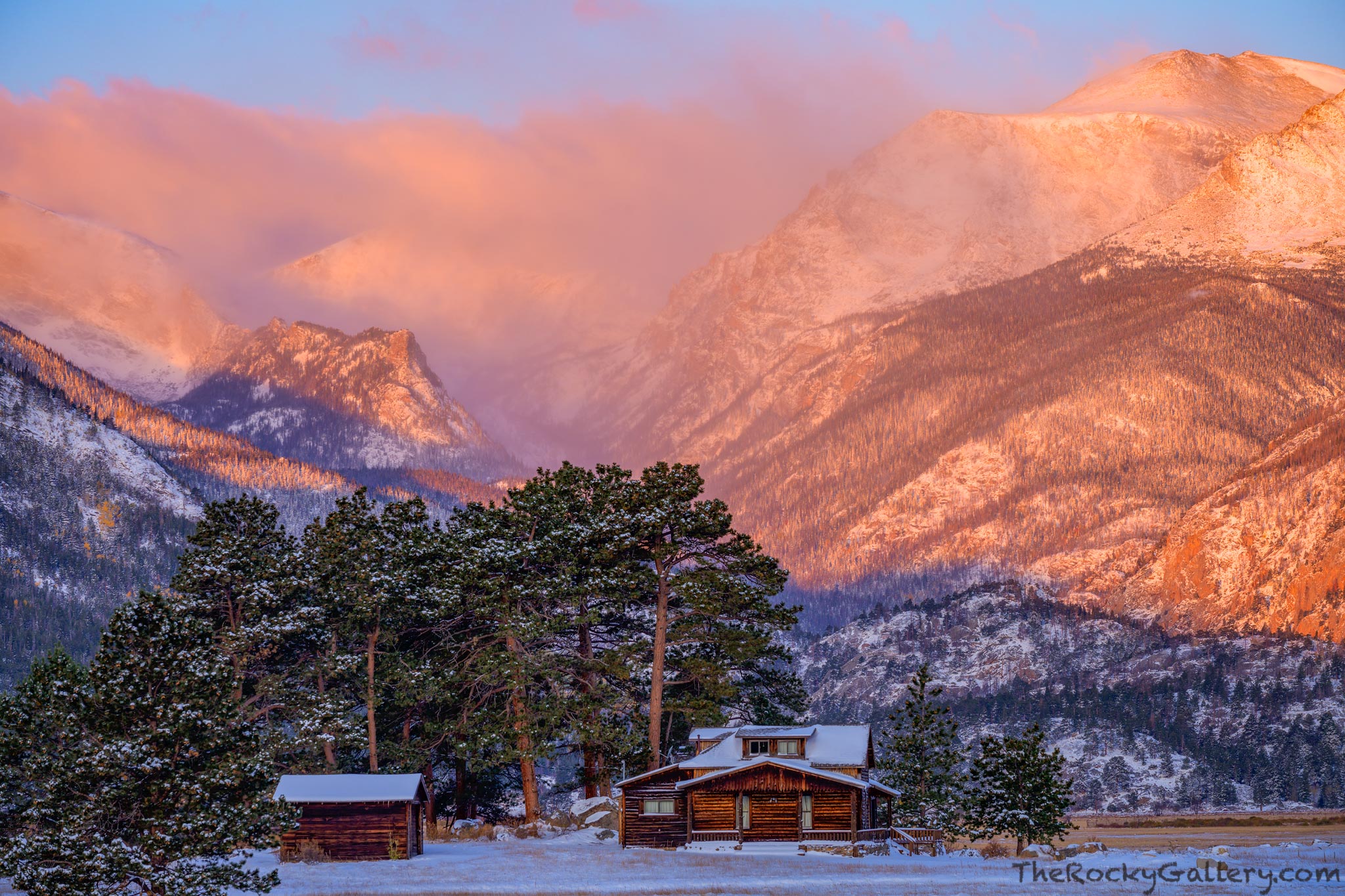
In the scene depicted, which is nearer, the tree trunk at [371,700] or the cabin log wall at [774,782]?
the cabin log wall at [774,782]

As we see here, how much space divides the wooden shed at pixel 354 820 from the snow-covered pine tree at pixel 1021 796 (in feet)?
98.7

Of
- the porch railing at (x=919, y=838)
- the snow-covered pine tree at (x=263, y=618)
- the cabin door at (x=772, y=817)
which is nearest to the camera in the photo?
the cabin door at (x=772, y=817)

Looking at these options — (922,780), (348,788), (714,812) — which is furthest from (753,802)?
(348,788)

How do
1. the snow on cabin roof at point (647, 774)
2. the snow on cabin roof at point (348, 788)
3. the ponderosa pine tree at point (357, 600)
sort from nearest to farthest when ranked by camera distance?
the snow on cabin roof at point (348, 788) < the snow on cabin roof at point (647, 774) < the ponderosa pine tree at point (357, 600)

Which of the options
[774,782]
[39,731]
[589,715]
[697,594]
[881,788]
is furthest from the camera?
[589,715]

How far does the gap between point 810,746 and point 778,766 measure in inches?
220

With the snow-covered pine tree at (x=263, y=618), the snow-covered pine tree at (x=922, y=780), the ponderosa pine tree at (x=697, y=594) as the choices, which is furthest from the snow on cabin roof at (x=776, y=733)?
the snow-covered pine tree at (x=263, y=618)

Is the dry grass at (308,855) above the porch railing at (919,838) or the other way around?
above

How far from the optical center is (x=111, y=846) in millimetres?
→ 38438

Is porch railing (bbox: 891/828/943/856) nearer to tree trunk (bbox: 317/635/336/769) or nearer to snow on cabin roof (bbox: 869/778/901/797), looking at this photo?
snow on cabin roof (bbox: 869/778/901/797)

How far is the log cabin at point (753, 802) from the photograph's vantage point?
67625mm

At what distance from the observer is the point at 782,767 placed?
67812 millimetres

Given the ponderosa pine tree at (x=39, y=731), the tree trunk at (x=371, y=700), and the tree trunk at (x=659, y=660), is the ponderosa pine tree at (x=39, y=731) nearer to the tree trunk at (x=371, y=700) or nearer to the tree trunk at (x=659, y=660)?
the tree trunk at (x=371, y=700)

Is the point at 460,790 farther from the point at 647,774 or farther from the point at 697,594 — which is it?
the point at 697,594
